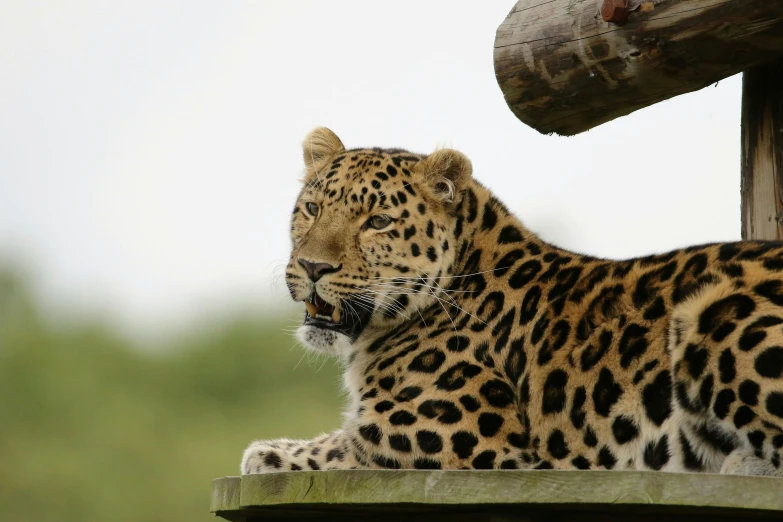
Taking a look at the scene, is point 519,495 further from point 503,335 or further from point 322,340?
point 322,340

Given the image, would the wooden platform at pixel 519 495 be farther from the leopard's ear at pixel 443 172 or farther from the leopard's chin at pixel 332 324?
the leopard's ear at pixel 443 172

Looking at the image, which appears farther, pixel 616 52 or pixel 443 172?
pixel 443 172

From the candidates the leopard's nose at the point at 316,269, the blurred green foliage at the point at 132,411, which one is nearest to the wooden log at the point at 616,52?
the leopard's nose at the point at 316,269

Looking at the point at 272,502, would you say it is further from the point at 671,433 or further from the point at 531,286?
the point at 531,286

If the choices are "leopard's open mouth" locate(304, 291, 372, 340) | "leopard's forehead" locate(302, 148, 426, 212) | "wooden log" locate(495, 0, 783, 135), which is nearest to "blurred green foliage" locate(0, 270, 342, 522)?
"leopard's forehead" locate(302, 148, 426, 212)

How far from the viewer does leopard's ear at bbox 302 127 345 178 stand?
743cm

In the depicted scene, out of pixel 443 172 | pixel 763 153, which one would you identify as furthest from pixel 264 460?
pixel 763 153

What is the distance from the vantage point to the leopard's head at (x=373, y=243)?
6.59 metres

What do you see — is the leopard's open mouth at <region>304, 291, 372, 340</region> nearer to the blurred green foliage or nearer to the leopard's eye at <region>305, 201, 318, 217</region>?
the leopard's eye at <region>305, 201, 318, 217</region>

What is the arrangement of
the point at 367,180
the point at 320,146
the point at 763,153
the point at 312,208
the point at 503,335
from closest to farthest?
the point at 503,335, the point at 763,153, the point at 367,180, the point at 312,208, the point at 320,146

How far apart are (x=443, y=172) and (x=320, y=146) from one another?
0.91 metres

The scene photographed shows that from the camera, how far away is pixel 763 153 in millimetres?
6766

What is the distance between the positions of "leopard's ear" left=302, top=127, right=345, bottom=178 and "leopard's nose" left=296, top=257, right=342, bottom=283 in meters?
0.99

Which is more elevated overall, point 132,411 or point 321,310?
point 132,411
